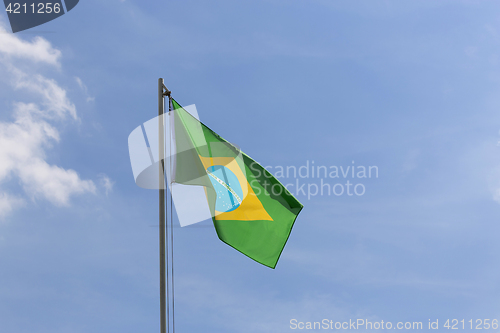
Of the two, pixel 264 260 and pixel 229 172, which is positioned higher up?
pixel 229 172

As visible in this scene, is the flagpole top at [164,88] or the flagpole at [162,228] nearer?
the flagpole at [162,228]

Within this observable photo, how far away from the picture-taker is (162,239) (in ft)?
33.1

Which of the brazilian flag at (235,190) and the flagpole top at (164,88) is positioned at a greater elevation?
the flagpole top at (164,88)

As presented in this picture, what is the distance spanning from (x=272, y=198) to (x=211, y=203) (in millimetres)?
1795

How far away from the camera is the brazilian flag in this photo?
11.4 metres

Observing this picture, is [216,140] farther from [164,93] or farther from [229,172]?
[164,93]

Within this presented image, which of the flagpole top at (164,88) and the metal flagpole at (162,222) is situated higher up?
the flagpole top at (164,88)

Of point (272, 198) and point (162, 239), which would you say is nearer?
point (162, 239)

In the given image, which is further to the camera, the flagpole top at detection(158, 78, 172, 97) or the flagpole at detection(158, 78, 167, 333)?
the flagpole top at detection(158, 78, 172, 97)

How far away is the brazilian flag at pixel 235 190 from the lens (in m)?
11.4

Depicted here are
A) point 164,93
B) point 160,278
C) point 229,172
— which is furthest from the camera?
point 229,172

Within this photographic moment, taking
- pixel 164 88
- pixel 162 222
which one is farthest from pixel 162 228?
pixel 164 88

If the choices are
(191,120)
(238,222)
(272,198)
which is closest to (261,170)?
(272,198)

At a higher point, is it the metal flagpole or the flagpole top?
Answer: the flagpole top
